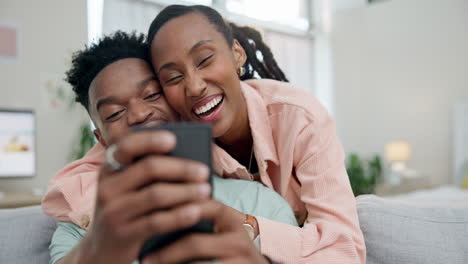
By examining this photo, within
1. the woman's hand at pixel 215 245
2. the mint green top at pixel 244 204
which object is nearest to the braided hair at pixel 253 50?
the mint green top at pixel 244 204

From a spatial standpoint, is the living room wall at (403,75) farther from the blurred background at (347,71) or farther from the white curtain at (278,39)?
the white curtain at (278,39)

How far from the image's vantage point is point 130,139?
0.38 metres

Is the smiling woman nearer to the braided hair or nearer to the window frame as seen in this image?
the braided hair

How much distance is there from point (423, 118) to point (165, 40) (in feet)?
17.4

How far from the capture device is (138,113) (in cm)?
95

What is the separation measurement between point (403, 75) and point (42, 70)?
15.0 ft

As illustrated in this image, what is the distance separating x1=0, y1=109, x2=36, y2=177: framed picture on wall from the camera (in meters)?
3.80

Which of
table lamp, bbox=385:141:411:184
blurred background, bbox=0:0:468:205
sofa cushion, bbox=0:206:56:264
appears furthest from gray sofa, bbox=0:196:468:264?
table lamp, bbox=385:141:411:184

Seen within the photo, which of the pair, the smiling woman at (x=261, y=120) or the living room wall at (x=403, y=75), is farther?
the living room wall at (x=403, y=75)

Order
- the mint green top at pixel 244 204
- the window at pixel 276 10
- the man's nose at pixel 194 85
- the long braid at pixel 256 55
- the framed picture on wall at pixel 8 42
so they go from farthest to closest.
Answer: the window at pixel 276 10 < the framed picture on wall at pixel 8 42 < the long braid at pixel 256 55 < the man's nose at pixel 194 85 < the mint green top at pixel 244 204

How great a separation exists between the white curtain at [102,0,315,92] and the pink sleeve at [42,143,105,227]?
3793mm

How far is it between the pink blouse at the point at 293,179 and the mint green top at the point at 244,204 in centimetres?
3

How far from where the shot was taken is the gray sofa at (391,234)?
0.97 m

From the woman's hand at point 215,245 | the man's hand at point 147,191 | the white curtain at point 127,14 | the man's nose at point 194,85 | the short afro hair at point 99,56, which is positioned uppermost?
the white curtain at point 127,14
